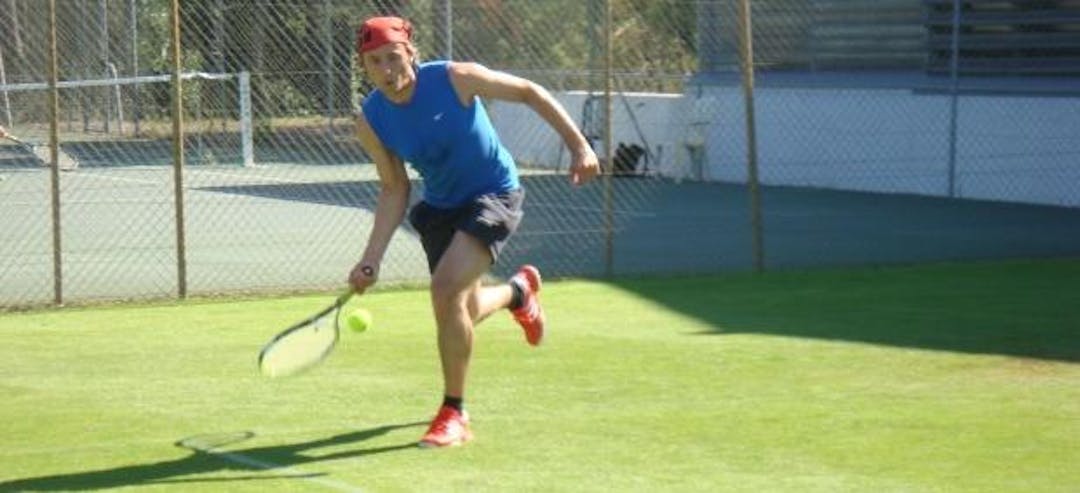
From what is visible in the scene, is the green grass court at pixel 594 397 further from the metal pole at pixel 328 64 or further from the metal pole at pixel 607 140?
the metal pole at pixel 328 64

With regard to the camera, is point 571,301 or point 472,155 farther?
point 571,301

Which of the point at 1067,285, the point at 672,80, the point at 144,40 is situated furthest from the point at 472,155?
the point at 672,80

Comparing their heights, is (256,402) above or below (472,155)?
below

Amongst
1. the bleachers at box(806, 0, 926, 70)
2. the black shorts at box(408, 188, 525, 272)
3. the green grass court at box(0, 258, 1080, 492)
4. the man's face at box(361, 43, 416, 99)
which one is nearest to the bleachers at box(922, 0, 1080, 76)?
the bleachers at box(806, 0, 926, 70)

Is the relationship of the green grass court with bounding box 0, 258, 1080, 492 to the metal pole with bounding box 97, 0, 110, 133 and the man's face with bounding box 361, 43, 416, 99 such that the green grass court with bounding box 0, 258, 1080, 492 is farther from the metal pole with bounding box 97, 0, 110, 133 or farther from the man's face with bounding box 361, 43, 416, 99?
the metal pole with bounding box 97, 0, 110, 133

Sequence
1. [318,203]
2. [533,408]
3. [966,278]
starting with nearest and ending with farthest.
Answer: [533,408] < [966,278] < [318,203]

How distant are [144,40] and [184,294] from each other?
10884mm

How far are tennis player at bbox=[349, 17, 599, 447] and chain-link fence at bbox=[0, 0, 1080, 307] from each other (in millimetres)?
6328

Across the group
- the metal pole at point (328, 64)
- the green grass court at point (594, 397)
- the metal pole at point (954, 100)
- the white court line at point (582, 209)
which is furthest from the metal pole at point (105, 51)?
the metal pole at point (954, 100)

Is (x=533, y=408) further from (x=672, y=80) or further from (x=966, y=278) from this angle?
(x=672, y=80)

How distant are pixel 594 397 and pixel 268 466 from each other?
2086 millimetres

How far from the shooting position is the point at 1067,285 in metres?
14.6

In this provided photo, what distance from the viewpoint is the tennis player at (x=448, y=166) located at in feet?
27.4

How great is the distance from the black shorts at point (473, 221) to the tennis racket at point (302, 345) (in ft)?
1.56
